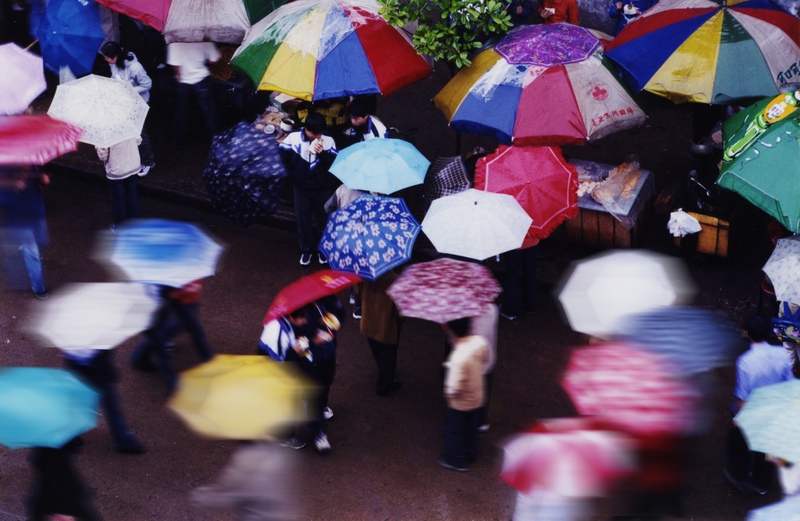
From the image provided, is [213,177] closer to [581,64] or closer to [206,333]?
[206,333]

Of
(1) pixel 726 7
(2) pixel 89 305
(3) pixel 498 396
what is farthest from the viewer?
(1) pixel 726 7

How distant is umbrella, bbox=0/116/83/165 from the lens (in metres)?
8.13

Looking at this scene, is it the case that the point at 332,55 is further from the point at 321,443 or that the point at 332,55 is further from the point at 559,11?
the point at 321,443

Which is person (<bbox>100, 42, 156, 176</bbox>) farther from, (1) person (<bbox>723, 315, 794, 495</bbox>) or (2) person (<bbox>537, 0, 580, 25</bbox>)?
(1) person (<bbox>723, 315, 794, 495</bbox>)

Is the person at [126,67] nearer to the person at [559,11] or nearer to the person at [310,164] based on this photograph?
the person at [310,164]

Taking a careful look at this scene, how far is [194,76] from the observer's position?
10273 millimetres

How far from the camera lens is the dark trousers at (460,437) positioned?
22.3 feet

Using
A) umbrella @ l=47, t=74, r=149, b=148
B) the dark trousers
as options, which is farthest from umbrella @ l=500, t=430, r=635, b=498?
umbrella @ l=47, t=74, r=149, b=148

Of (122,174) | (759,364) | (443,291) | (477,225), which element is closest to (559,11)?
(477,225)

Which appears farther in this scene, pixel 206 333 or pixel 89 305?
pixel 206 333

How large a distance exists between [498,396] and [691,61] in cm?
347

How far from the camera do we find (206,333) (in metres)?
8.66

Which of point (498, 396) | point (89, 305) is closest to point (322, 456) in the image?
point (498, 396)

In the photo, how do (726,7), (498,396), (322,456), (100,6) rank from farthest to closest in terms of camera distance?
1. (100,6)
2. (726,7)
3. (498,396)
4. (322,456)
